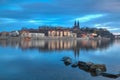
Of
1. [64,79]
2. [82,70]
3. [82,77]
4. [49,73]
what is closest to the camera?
[64,79]

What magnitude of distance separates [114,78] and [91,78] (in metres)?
2.63

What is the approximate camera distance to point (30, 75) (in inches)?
1054

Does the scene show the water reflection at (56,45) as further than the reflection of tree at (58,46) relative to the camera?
Yes

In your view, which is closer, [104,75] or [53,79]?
[53,79]

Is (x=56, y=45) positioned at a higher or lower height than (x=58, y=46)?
lower

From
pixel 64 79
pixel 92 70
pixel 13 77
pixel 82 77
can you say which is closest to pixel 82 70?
pixel 92 70

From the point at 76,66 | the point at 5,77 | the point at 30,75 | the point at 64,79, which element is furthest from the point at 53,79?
the point at 76,66

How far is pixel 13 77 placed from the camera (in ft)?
82.3

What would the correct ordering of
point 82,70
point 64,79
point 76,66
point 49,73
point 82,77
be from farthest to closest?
point 76,66
point 82,70
point 49,73
point 82,77
point 64,79

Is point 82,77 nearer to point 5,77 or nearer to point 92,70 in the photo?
point 92,70

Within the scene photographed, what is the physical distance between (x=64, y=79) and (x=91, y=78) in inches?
131

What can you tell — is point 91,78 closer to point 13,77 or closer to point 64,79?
point 64,79

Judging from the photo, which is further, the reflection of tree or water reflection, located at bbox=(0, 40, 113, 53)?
water reflection, located at bbox=(0, 40, 113, 53)

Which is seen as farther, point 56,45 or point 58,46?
point 56,45
